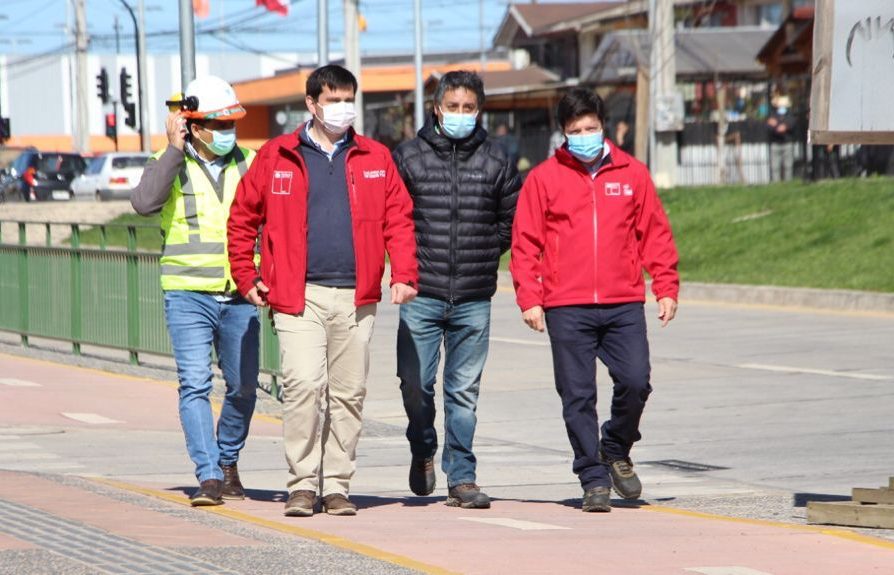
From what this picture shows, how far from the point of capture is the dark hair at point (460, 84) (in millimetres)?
8234

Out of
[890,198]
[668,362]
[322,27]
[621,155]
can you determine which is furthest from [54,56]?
[621,155]

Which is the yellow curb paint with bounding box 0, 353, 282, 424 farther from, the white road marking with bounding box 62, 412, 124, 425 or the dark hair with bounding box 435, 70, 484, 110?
the dark hair with bounding box 435, 70, 484, 110

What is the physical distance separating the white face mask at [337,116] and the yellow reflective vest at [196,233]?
0.68 meters

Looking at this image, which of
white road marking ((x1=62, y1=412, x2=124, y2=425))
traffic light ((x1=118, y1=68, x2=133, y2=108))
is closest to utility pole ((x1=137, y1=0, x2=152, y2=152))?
traffic light ((x1=118, y1=68, x2=133, y2=108))

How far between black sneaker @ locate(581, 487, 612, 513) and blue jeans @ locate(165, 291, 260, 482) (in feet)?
5.26

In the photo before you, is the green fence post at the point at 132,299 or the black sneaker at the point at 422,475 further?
the green fence post at the point at 132,299

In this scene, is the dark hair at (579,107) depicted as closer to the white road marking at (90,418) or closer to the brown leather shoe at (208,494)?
the brown leather shoe at (208,494)

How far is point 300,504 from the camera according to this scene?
7828 millimetres

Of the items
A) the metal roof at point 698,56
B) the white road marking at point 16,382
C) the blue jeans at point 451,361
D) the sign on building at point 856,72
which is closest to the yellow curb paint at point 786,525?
the blue jeans at point 451,361

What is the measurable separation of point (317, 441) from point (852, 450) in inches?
166

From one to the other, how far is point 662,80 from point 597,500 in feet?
85.1

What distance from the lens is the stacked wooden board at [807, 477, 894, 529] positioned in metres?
7.81

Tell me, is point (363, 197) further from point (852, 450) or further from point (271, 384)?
point (271, 384)

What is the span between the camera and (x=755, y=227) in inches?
1059
